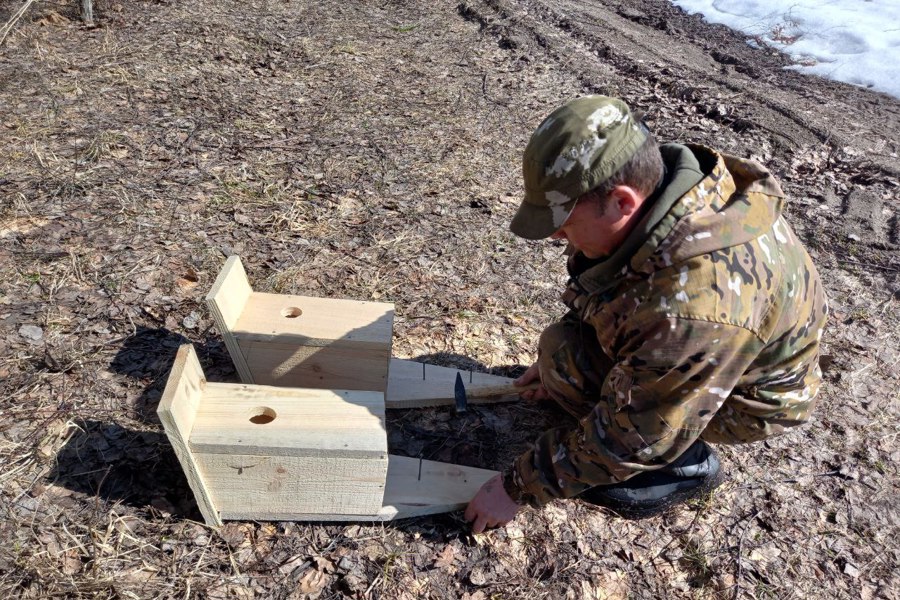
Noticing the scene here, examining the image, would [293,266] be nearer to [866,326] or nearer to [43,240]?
[43,240]

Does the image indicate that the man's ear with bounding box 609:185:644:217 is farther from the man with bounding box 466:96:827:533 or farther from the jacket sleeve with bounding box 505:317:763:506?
the jacket sleeve with bounding box 505:317:763:506

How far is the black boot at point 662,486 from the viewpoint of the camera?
2340mm

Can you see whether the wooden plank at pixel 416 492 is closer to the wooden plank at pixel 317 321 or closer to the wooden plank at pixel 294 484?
the wooden plank at pixel 294 484

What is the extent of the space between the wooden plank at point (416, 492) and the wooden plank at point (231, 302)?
0.57 meters

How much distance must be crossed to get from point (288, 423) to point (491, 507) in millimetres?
784

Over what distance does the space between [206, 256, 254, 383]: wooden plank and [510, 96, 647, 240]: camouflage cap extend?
119cm

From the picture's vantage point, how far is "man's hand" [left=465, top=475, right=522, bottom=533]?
2.16 m

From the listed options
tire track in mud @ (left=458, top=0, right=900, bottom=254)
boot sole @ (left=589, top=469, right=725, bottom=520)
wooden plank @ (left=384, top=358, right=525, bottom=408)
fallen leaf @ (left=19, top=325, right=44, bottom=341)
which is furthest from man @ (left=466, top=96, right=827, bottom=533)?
tire track in mud @ (left=458, top=0, right=900, bottom=254)

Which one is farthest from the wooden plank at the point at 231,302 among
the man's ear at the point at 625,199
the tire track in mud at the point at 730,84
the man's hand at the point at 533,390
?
the tire track in mud at the point at 730,84

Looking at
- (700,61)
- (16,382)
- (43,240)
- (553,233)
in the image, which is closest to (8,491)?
(16,382)

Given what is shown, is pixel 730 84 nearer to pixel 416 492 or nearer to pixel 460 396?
pixel 460 396

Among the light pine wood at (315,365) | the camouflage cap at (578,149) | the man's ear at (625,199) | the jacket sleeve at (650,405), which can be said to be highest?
the camouflage cap at (578,149)

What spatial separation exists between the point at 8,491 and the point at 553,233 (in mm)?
2063

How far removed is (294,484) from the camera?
2.03 meters
